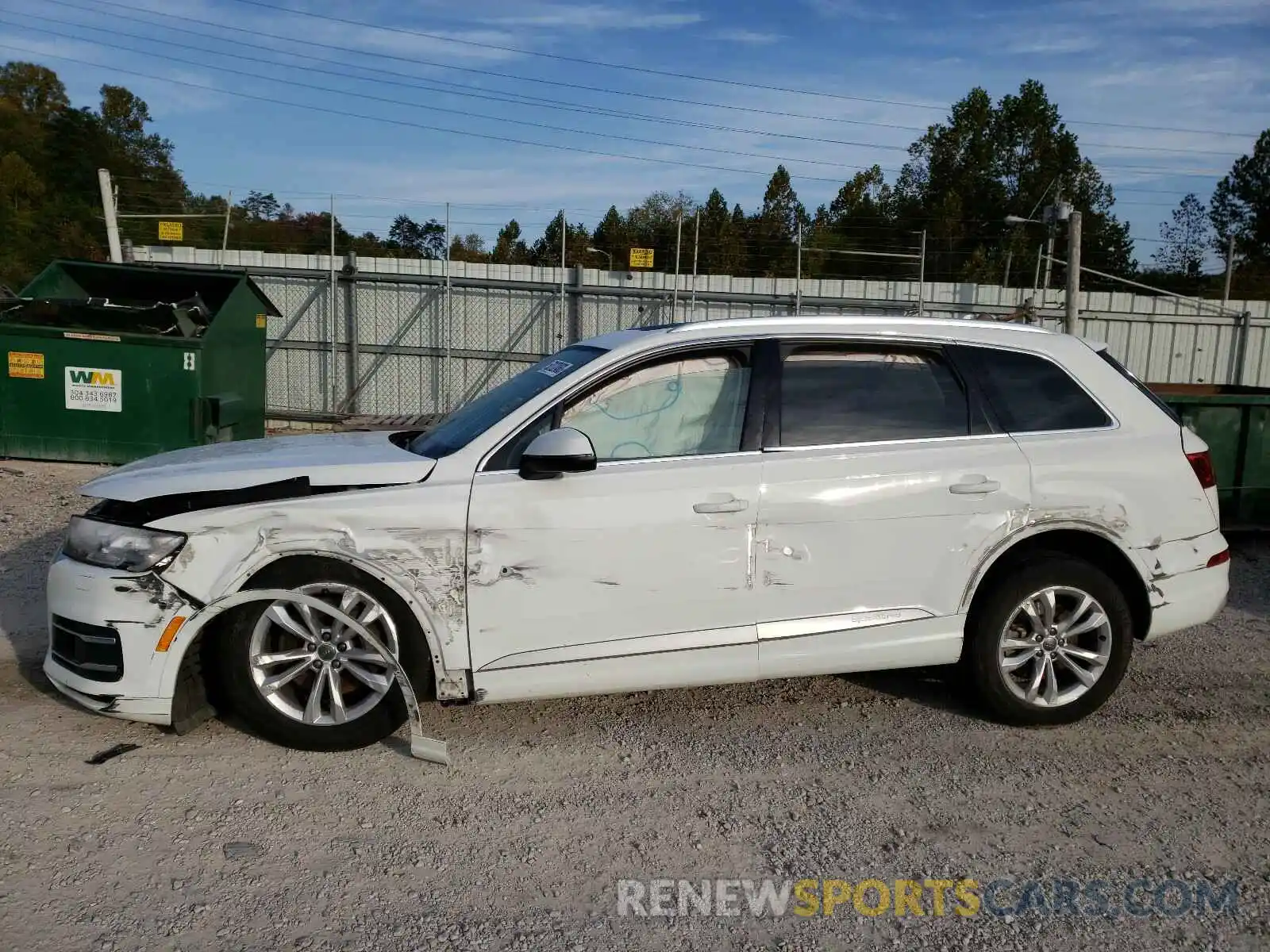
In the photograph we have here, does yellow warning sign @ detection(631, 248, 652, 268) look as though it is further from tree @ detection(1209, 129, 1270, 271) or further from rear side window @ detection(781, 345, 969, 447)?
tree @ detection(1209, 129, 1270, 271)

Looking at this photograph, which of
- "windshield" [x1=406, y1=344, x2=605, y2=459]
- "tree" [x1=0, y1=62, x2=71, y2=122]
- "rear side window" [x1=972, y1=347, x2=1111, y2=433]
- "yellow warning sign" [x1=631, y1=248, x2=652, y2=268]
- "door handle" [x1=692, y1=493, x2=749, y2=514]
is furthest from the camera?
"tree" [x1=0, y1=62, x2=71, y2=122]

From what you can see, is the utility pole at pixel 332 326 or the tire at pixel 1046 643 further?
the utility pole at pixel 332 326

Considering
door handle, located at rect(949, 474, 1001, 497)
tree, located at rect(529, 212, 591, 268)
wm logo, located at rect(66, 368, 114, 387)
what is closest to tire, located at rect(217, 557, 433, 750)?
door handle, located at rect(949, 474, 1001, 497)

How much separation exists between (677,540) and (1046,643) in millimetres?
1761

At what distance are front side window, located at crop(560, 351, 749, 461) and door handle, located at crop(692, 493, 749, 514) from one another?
0.75ft

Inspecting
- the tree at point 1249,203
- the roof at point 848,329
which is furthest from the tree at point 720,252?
the tree at point 1249,203

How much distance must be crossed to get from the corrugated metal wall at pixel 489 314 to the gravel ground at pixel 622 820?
38.0 ft

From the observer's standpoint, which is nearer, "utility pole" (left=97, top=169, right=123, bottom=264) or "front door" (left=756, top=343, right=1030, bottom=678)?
"front door" (left=756, top=343, right=1030, bottom=678)

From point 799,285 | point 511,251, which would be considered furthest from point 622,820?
point 511,251

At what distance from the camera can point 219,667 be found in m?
3.96

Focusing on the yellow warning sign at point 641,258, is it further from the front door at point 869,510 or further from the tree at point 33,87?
the tree at point 33,87

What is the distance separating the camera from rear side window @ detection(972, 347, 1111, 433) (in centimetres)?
448

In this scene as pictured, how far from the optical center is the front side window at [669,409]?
419 cm

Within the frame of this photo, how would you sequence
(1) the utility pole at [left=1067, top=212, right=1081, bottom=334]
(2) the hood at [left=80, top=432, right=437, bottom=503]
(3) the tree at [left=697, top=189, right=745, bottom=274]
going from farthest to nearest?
(3) the tree at [left=697, top=189, right=745, bottom=274]
(1) the utility pole at [left=1067, top=212, right=1081, bottom=334]
(2) the hood at [left=80, top=432, right=437, bottom=503]
